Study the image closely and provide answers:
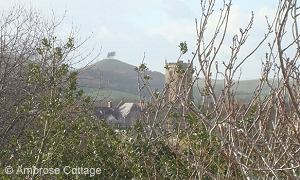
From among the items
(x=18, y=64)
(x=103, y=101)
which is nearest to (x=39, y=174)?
(x=18, y=64)

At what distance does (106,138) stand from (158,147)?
0.63 m

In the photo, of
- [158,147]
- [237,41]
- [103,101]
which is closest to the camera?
[237,41]

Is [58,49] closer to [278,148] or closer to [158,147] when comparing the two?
[158,147]

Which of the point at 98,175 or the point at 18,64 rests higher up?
the point at 18,64

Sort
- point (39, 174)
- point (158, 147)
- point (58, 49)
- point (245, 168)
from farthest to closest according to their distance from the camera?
point (158, 147) < point (58, 49) < point (39, 174) < point (245, 168)

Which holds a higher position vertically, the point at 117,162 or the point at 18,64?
the point at 18,64

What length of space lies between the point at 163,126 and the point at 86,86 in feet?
14.7

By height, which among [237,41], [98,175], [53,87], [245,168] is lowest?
[98,175]

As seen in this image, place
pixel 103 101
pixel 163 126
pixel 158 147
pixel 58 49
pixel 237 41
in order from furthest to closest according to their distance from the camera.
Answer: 1. pixel 103 101
2. pixel 163 126
3. pixel 158 147
4. pixel 58 49
5. pixel 237 41

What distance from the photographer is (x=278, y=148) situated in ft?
11.2

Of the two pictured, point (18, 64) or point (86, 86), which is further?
point (86, 86)

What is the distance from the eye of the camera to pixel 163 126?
6.13 meters

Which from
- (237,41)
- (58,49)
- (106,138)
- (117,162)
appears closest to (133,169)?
(117,162)

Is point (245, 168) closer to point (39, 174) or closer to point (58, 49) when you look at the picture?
point (39, 174)
